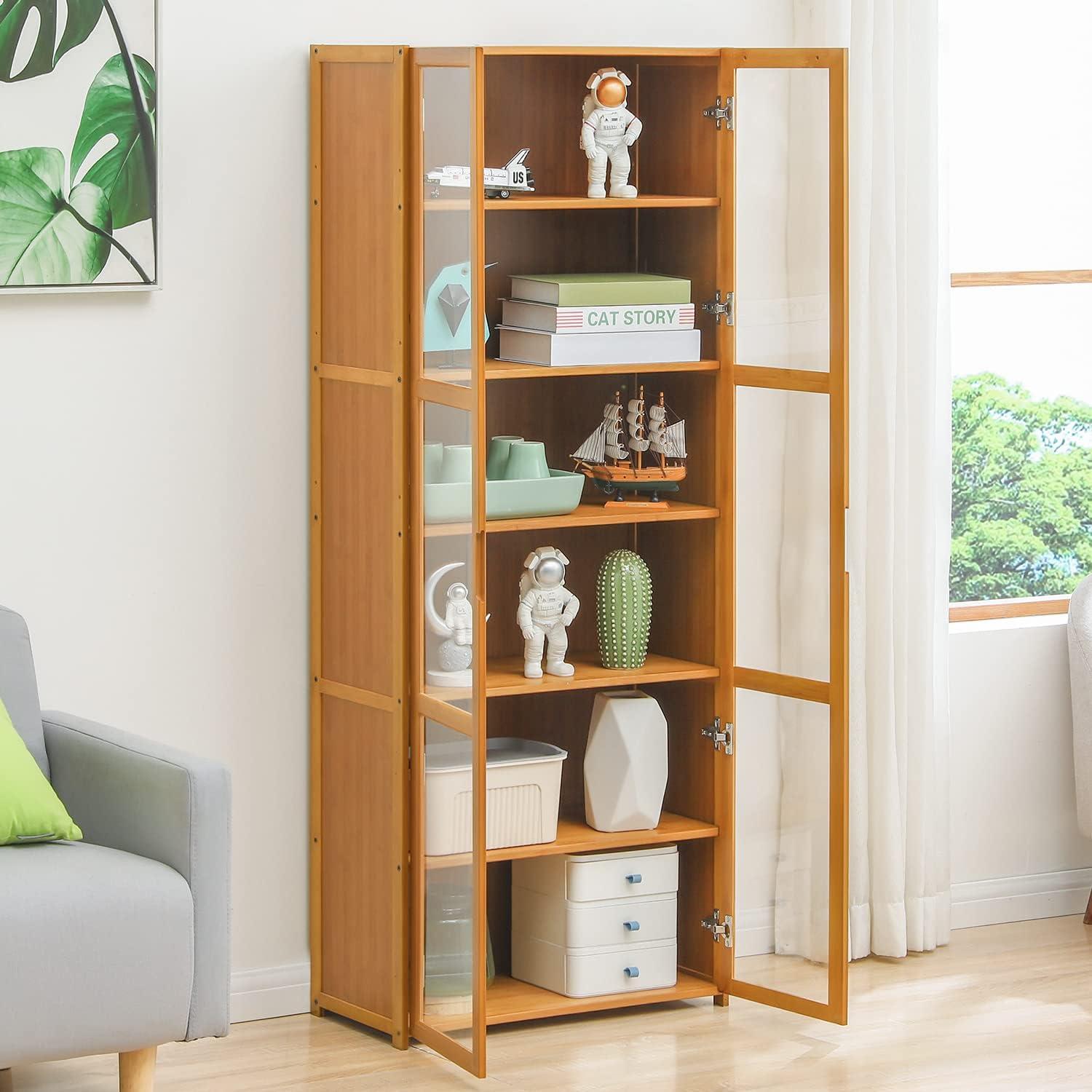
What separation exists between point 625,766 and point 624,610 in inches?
11.7

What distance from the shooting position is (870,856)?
12.6ft

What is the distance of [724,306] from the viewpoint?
11.1ft

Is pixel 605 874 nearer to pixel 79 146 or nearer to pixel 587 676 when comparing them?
pixel 587 676

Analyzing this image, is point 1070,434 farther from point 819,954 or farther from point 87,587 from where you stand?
point 87,587

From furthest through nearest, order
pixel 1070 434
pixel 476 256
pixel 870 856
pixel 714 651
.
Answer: pixel 1070 434
pixel 870 856
pixel 714 651
pixel 476 256

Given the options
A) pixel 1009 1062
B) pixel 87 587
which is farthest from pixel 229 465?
pixel 1009 1062

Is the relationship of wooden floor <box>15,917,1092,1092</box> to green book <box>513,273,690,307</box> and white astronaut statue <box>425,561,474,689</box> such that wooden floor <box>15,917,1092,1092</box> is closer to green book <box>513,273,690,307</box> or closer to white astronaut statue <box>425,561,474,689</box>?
white astronaut statue <box>425,561,474,689</box>

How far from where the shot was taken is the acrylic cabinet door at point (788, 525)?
324 centimetres

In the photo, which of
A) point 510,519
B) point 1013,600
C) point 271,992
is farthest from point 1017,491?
point 271,992

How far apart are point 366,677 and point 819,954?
3.27 ft

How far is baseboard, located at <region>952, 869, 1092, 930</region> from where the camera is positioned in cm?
407

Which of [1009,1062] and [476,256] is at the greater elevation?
[476,256]

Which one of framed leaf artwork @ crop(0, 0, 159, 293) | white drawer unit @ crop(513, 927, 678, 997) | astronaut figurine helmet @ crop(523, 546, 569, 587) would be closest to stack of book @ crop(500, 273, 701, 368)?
astronaut figurine helmet @ crop(523, 546, 569, 587)

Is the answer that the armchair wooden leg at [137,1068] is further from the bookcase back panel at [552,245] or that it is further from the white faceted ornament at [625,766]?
the bookcase back panel at [552,245]
